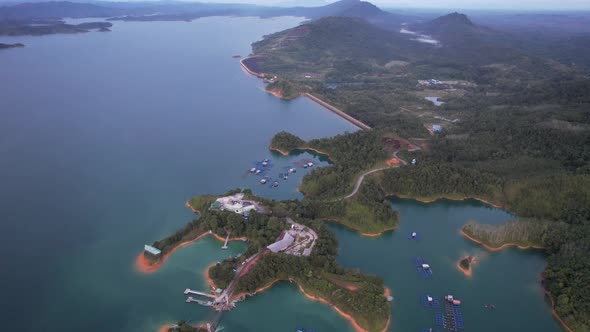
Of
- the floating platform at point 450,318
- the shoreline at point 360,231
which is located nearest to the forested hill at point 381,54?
the shoreline at point 360,231

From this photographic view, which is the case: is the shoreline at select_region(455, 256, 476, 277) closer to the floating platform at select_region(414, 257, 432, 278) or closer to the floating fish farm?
the floating platform at select_region(414, 257, 432, 278)

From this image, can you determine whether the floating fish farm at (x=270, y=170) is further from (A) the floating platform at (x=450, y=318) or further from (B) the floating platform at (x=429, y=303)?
(A) the floating platform at (x=450, y=318)

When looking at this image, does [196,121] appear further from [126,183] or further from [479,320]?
[479,320]

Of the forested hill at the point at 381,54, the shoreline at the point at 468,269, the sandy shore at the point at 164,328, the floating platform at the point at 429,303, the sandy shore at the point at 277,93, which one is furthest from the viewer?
the forested hill at the point at 381,54

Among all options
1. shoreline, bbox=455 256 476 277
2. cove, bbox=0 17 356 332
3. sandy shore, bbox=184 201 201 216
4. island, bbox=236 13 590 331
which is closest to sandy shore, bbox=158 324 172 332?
cove, bbox=0 17 356 332

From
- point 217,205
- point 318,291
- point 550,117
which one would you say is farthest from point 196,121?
point 550,117

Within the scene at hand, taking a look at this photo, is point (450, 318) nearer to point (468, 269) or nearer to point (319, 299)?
point (468, 269)
